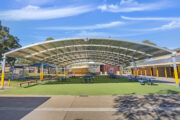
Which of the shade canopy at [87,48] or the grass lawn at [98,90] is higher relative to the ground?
the shade canopy at [87,48]

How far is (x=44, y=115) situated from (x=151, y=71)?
3050 centimetres

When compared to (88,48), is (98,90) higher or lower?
lower

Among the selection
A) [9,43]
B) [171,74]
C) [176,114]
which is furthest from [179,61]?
[9,43]

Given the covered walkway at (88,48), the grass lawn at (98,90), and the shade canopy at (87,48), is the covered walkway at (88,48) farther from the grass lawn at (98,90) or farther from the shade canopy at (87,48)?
the grass lawn at (98,90)

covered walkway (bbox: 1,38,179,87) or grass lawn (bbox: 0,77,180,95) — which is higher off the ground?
covered walkway (bbox: 1,38,179,87)

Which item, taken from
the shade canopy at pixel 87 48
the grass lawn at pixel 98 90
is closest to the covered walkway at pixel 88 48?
the shade canopy at pixel 87 48

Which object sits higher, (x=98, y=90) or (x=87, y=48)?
(x=87, y=48)

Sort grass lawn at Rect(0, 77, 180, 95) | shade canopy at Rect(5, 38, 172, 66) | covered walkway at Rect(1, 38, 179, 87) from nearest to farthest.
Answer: grass lawn at Rect(0, 77, 180, 95) → covered walkway at Rect(1, 38, 179, 87) → shade canopy at Rect(5, 38, 172, 66)

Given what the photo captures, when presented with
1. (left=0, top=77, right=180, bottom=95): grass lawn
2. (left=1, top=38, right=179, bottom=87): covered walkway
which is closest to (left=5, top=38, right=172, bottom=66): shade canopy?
(left=1, top=38, right=179, bottom=87): covered walkway

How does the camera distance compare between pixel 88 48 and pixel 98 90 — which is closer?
pixel 98 90

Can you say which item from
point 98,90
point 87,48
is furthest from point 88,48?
point 98,90

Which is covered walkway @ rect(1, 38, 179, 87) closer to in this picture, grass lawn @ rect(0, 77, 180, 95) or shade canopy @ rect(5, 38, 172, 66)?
shade canopy @ rect(5, 38, 172, 66)

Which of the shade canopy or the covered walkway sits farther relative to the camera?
the shade canopy

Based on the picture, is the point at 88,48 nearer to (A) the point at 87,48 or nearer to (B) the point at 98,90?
(A) the point at 87,48
